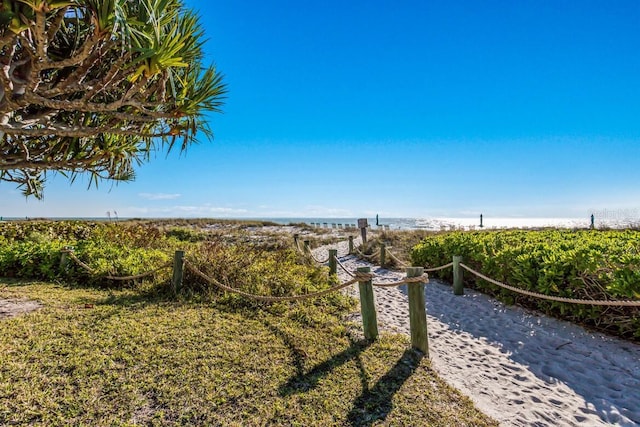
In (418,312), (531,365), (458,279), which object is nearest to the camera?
(418,312)

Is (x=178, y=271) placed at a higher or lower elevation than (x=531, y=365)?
higher

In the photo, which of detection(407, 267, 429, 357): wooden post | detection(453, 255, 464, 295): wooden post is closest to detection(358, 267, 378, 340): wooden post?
detection(407, 267, 429, 357): wooden post

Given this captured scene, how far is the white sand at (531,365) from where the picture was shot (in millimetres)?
3293

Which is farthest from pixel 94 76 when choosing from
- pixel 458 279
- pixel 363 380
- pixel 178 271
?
pixel 458 279

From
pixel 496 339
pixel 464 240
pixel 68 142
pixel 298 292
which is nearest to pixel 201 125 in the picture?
pixel 68 142

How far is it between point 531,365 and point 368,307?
2223mm

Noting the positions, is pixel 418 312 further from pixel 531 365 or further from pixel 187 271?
pixel 187 271

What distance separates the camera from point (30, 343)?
151 inches

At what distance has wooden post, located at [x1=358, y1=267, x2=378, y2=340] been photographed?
431cm

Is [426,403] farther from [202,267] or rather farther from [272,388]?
[202,267]

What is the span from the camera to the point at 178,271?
6.20 metres

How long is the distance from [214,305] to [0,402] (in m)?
2.91

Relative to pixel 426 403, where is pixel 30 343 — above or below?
above

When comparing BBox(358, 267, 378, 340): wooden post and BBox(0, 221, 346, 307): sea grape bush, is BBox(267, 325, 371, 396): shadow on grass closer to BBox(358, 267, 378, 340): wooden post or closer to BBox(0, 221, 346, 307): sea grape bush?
BBox(358, 267, 378, 340): wooden post
